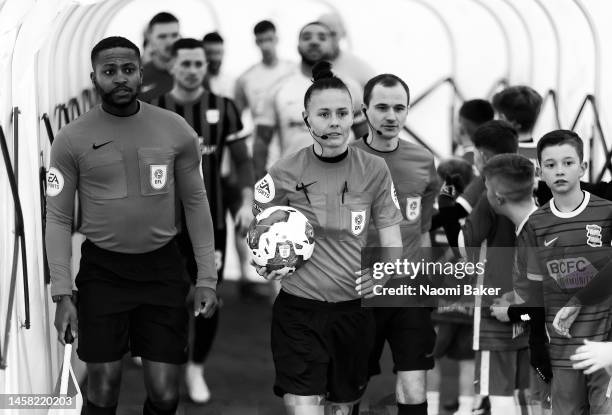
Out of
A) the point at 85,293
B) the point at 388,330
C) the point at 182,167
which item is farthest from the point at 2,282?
the point at 388,330

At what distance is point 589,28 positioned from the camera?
724cm

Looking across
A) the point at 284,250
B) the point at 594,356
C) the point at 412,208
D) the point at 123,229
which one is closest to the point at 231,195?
the point at 412,208

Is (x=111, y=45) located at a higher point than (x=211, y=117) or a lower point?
higher

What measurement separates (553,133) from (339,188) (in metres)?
1.02

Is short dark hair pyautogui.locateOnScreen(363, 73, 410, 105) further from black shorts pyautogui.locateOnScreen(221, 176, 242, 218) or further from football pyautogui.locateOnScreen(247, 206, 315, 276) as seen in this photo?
→ black shorts pyautogui.locateOnScreen(221, 176, 242, 218)

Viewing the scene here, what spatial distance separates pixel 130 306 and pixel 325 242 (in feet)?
3.15

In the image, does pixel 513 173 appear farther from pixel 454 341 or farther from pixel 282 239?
pixel 454 341

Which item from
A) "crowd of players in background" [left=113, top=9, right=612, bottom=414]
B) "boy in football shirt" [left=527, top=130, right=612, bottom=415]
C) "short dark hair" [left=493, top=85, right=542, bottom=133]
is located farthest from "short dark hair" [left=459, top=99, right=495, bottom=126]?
"boy in football shirt" [left=527, top=130, right=612, bottom=415]

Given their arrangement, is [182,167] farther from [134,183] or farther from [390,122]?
[390,122]

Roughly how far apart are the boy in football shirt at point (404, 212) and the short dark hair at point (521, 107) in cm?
84

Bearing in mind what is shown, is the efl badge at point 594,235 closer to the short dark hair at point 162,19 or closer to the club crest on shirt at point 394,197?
the club crest on shirt at point 394,197

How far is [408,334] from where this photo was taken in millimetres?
5727

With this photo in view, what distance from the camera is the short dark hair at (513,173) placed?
18.6ft

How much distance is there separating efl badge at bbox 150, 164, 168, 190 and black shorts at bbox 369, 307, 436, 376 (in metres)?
1.20
